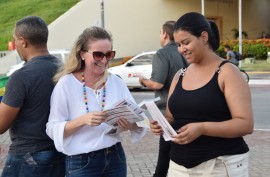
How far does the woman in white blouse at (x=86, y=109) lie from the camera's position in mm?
3012

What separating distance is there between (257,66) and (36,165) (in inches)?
901

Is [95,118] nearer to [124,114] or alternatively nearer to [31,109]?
[124,114]

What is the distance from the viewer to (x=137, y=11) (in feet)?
95.8

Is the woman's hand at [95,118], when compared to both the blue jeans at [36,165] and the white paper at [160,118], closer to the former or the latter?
the white paper at [160,118]

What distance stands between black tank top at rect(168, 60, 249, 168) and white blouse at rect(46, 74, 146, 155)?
495mm

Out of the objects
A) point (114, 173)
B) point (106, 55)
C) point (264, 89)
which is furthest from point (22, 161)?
point (264, 89)

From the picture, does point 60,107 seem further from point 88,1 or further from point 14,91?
point 88,1

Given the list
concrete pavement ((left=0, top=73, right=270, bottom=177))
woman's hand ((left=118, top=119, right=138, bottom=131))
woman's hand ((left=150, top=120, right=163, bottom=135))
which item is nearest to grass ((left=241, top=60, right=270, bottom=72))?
concrete pavement ((left=0, top=73, right=270, bottom=177))

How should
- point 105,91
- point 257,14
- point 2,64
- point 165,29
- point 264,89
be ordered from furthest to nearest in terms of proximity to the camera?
point 257,14, point 2,64, point 264,89, point 165,29, point 105,91

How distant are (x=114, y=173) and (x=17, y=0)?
110 ft

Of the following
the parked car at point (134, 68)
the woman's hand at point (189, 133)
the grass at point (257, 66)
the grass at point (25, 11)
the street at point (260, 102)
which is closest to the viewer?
the woman's hand at point (189, 133)

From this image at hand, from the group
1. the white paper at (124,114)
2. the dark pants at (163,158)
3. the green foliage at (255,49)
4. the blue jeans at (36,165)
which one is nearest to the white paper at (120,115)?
the white paper at (124,114)

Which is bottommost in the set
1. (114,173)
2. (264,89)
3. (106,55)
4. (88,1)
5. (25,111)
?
(264,89)

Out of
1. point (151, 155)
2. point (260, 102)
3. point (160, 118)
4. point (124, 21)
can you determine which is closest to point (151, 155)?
point (151, 155)
